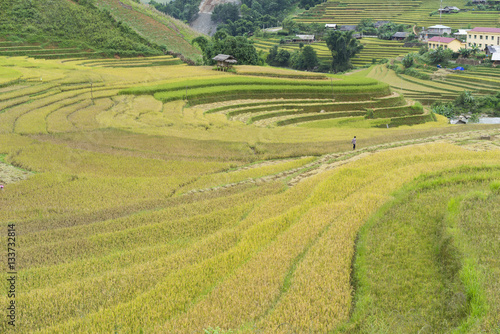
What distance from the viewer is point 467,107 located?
123 ft

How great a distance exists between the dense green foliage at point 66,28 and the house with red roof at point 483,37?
44.7 metres

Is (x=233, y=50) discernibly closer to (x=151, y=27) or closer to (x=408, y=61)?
(x=151, y=27)

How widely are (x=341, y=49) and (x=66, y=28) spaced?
119 ft

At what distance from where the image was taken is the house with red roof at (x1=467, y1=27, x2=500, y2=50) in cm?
5372

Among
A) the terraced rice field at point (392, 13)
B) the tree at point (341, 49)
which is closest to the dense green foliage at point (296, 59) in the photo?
the tree at point (341, 49)

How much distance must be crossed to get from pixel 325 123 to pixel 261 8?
A: 75769 mm

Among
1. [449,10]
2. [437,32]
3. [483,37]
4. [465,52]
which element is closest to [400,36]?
[437,32]

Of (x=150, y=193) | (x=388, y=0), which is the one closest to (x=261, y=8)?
(x=388, y=0)

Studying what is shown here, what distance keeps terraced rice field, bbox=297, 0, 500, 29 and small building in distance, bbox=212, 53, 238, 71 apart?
4994 cm

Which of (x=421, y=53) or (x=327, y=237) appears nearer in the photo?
(x=327, y=237)

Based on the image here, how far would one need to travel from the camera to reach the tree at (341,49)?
55.8 meters

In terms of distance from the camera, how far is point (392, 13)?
264 ft

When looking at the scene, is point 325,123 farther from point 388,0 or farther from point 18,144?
point 388,0

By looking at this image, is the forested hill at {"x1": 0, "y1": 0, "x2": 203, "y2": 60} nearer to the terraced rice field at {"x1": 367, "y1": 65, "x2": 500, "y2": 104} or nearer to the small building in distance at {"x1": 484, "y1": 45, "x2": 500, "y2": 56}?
the terraced rice field at {"x1": 367, "y1": 65, "x2": 500, "y2": 104}
